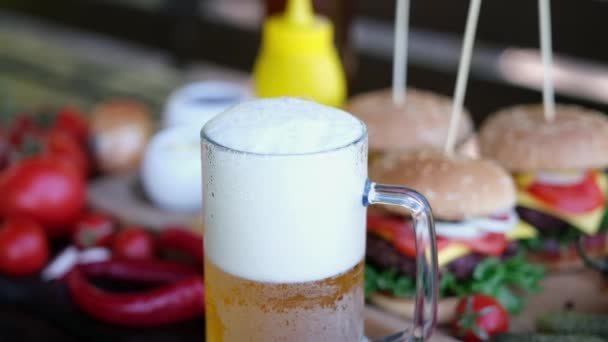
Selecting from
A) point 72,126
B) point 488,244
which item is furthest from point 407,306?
point 72,126

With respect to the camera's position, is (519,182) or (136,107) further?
(136,107)

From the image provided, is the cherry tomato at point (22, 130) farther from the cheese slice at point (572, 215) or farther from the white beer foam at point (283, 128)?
the cheese slice at point (572, 215)

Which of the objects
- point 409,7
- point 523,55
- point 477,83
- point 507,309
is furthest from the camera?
point 523,55

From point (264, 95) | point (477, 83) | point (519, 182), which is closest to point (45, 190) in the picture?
point (264, 95)

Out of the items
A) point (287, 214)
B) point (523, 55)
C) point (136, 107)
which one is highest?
point (287, 214)

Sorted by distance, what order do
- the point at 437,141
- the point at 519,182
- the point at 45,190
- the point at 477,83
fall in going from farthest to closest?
the point at 477,83, the point at 437,141, the point at 519,182, the point at 45,190

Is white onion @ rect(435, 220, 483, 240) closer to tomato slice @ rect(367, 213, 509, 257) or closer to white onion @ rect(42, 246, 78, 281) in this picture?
tomato slice @ rect(367, 213, 509, 257)

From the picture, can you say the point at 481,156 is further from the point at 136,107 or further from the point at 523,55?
the point at 523,55

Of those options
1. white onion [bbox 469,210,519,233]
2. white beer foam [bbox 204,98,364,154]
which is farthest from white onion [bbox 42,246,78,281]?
white onion [bbox 469,210,519,233]
